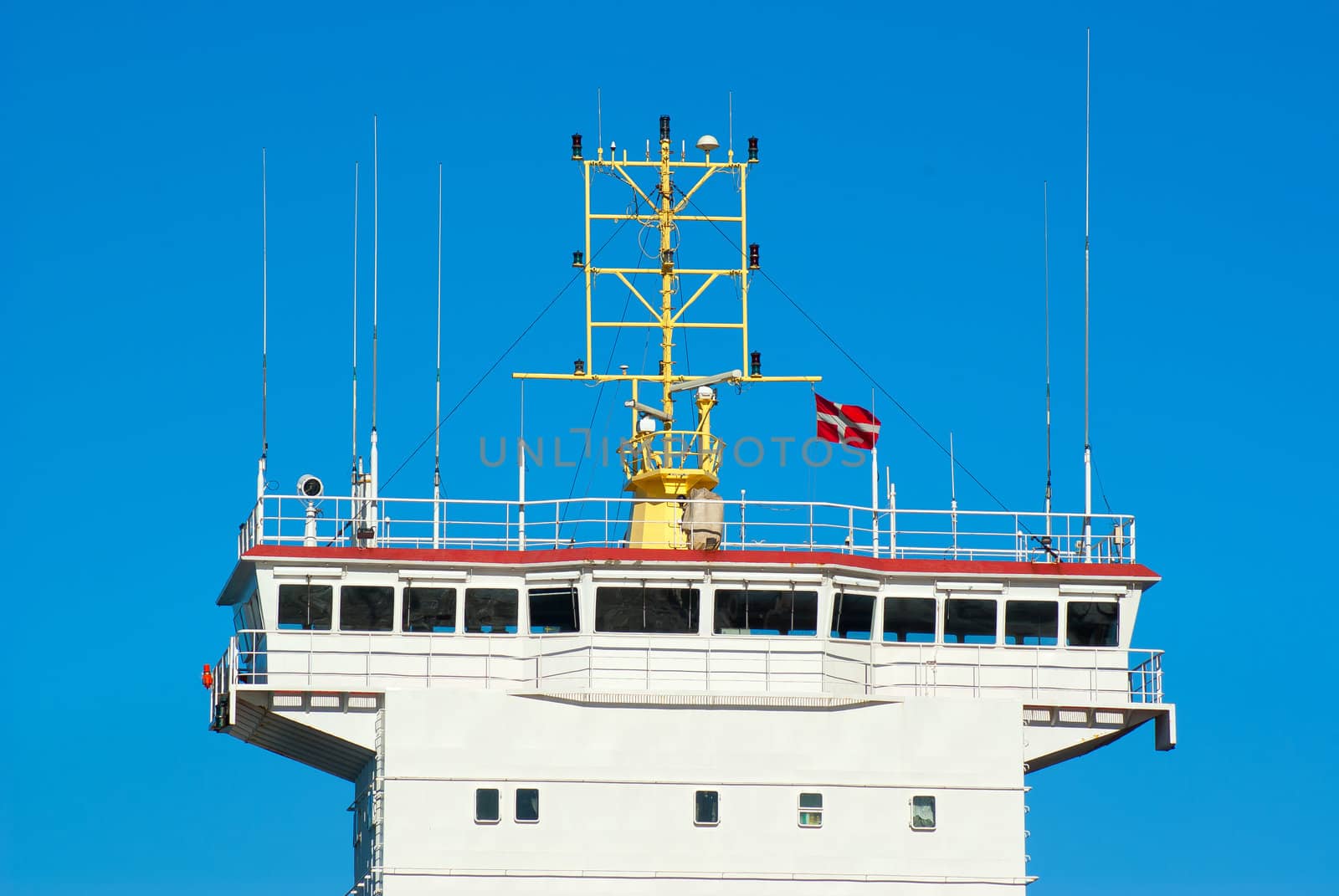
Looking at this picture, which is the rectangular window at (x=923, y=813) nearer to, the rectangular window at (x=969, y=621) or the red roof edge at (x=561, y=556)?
the rectangular window at (x=969, y=621)

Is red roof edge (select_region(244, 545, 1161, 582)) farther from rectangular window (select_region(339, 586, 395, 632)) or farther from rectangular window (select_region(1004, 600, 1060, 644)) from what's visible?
rectangular window (select_region(1004, 600, 1060, 644))

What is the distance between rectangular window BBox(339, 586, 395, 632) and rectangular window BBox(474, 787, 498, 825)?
3437 mm

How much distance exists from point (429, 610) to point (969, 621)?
379 inches

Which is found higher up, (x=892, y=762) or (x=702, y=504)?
(x=702, y=504)

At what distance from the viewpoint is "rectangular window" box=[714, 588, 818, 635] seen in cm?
4278

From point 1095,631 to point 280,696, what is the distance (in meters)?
14.5

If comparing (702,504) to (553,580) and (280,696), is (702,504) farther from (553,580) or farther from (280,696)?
(280,696)

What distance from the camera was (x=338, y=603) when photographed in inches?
1671

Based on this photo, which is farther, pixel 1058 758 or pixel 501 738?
pixel 1058 758

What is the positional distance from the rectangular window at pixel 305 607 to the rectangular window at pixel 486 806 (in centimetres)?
407

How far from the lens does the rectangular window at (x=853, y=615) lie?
43.2 m

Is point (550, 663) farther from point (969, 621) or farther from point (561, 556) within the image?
point (969, 621)

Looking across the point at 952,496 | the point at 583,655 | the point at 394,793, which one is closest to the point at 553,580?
the point at 583,655

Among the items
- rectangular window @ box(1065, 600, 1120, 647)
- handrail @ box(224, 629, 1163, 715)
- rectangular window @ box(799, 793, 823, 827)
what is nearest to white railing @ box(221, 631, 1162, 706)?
handrail @ box(224, 629, 1163, 715)
